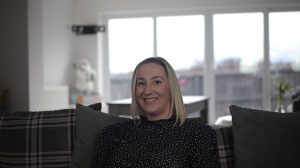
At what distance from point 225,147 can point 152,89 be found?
44cm

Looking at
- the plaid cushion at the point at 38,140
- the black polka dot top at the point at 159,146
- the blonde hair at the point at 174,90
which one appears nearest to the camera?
the black polka dot top at the point at 159,146

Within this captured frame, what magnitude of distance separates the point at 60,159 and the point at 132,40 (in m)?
4.89

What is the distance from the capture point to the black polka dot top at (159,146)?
1576 millimetres

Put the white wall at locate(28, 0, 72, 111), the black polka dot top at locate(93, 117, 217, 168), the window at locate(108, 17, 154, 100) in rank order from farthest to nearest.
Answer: the window at locate(108, 17, 154, 100), the white wall at locate(28, 0, 72, 111), the black polka dot top at locate(93, 117, 217, 168)

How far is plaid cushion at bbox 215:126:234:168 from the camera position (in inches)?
66.8

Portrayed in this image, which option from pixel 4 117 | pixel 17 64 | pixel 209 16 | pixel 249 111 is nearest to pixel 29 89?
pixel 17 64

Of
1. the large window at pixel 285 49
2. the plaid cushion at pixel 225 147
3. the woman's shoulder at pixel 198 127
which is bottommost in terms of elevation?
the plaid cushion at pixel 225 147

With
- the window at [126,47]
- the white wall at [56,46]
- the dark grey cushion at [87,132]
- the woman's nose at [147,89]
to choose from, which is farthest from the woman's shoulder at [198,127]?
the window at [126,47]

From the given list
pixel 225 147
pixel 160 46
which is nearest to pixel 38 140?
pixel 225 147

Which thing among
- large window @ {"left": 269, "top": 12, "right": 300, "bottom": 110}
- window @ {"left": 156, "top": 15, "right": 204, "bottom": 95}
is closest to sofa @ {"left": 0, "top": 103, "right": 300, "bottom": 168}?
window @ {"left": 156, "top": 15, "right": 204, "bottom": 95}

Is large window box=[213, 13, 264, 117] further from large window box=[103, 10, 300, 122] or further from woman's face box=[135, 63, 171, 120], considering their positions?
woman's face box=[135, 63, 171, 120]

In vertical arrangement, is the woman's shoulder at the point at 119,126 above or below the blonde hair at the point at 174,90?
below

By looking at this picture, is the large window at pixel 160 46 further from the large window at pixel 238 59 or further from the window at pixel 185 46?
the large window at pixel 238 59

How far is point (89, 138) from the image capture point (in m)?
1.76
